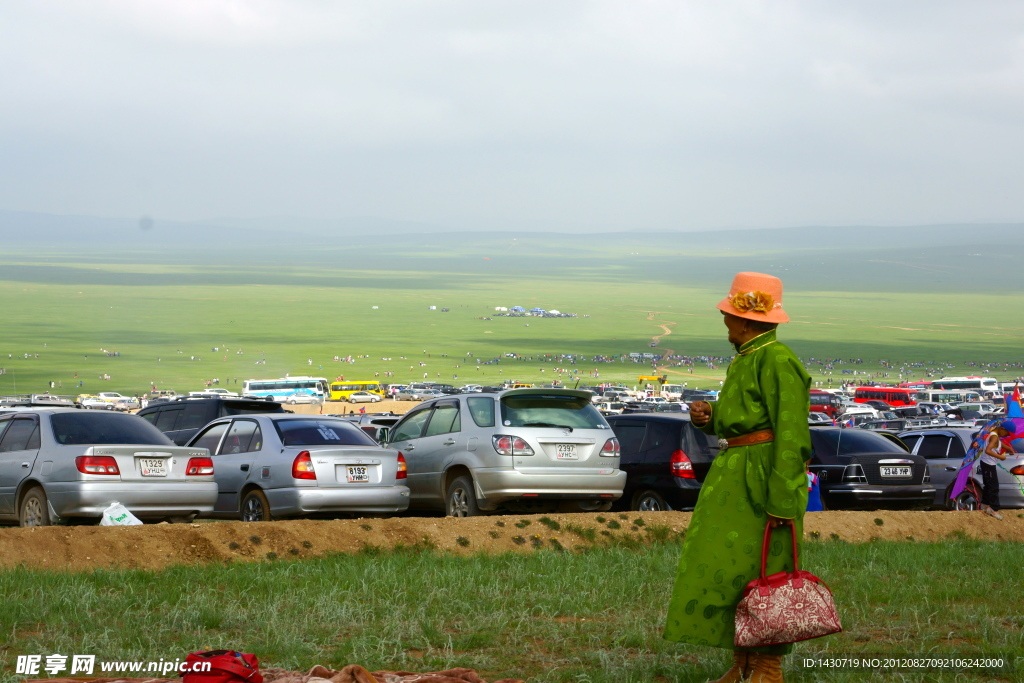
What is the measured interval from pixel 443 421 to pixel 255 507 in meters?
2.40

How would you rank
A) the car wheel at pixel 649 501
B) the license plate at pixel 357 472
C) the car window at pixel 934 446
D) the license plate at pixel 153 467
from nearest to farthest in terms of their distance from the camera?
the license plate at pixel 153 467
the license plate at pixel 357 472
the car wheel at pixel 649 501
the car window at pixel 934 446

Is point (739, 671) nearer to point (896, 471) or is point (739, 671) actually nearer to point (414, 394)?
point (896, 471)

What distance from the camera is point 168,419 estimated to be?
19234mm

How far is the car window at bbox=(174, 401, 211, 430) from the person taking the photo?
60.4ft

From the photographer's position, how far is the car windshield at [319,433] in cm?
1362

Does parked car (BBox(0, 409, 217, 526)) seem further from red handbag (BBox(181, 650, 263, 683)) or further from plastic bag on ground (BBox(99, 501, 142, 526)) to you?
red handbag (BBox(181, 650, 263, 683))

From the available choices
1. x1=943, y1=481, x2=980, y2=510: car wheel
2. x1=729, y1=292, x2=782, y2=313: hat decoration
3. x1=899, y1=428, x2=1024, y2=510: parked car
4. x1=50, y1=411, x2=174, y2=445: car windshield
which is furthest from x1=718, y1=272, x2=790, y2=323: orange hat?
x1=943, y1=481, x2=980, y2=510: car wheel

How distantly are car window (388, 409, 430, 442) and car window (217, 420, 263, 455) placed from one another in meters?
2.07

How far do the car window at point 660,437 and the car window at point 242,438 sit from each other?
190 inches

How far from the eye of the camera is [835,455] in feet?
55.6

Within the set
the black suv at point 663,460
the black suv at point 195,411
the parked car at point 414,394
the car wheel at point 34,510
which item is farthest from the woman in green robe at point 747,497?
the parked car at point 414,394

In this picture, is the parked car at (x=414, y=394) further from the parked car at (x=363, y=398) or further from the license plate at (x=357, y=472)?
the license plate at (x=357, y=472)

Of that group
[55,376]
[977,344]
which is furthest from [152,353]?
[977,344]

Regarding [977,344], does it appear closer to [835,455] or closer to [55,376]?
[55,376]
